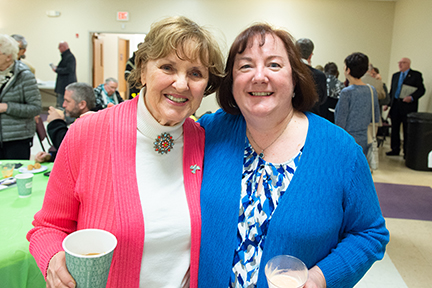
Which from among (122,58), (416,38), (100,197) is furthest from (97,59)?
(100,197)

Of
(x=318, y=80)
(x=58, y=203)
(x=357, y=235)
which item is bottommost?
(x=357, y=235)

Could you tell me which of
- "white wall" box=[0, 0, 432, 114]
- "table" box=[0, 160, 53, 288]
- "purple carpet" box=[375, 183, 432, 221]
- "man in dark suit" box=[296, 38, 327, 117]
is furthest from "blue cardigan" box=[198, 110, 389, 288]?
"white wall" box=[0, 0, 432, 114]

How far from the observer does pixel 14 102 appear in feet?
10.4

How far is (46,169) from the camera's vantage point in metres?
2.57

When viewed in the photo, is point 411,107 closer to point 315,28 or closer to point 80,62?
point 315,28

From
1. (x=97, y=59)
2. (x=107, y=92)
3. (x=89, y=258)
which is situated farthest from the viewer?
(x=97, y=59)

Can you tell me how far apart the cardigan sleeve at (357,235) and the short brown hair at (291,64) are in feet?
1.07

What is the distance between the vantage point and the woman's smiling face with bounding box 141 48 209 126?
1186 millimetres

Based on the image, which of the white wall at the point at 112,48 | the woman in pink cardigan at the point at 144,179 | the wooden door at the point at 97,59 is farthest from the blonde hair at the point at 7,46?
the white wall at the point at 112,48

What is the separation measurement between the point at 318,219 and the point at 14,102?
3.19 meters

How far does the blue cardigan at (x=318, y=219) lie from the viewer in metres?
1.16

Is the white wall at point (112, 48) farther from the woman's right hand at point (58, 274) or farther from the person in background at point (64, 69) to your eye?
the woman's right hand at point (58, 274)

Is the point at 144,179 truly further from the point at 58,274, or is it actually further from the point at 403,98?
the point at 403,98

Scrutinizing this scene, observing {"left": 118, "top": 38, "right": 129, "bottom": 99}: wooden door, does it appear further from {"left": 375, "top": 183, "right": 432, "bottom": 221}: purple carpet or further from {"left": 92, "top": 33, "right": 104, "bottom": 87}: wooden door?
{"left": 375, "top": 183, "right": 432, "bottom": 221}: purple carpet
